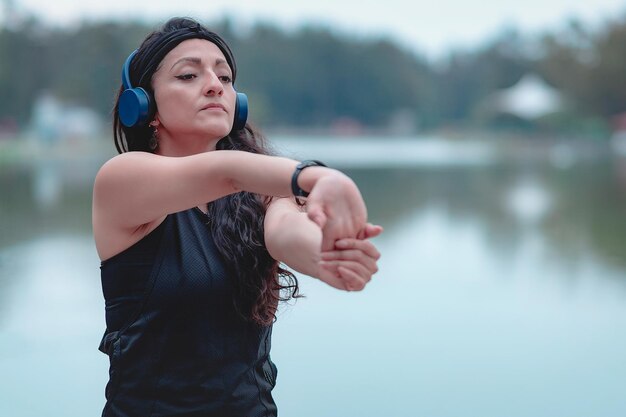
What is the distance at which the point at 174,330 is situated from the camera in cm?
138

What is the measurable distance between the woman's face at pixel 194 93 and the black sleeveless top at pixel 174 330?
162 millimetres

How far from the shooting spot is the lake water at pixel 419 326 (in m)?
3.27

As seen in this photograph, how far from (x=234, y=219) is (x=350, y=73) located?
2402 inches

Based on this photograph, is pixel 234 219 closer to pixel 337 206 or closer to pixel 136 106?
pixel 136 106

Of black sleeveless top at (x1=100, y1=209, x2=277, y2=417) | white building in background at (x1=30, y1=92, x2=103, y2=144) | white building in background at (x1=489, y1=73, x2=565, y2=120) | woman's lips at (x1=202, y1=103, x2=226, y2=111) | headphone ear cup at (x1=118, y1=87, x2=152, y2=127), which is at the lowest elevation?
black sleeveless top at (x1=100, y1=209, x2=277, y2=417)

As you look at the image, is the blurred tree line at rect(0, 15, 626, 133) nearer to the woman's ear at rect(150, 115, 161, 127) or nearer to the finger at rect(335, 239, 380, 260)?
the woman's ear at rect(150, 115, 161, 127)

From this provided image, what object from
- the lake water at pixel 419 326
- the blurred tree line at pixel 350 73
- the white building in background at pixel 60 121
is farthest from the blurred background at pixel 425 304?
the blurred tree line at pixel 350 73

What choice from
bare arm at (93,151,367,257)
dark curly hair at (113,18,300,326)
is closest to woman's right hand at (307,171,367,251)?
bare arm at (93,151,367,257)

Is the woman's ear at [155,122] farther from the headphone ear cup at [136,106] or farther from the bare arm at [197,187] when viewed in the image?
the bare arm at [197,187]

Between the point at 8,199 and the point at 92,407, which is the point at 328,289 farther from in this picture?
the point at 8,199

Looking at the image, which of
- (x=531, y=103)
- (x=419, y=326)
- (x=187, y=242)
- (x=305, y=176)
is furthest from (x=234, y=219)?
(x=531, y=103)

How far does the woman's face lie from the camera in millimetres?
1416

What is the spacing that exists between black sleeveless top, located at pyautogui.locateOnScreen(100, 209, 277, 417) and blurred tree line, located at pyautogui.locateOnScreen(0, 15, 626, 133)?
2914 centimetres

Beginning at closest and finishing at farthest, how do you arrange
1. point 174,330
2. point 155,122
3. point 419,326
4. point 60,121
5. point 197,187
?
point 197,187, point 174,330, point 155,122, point 419,326, point 60,121
